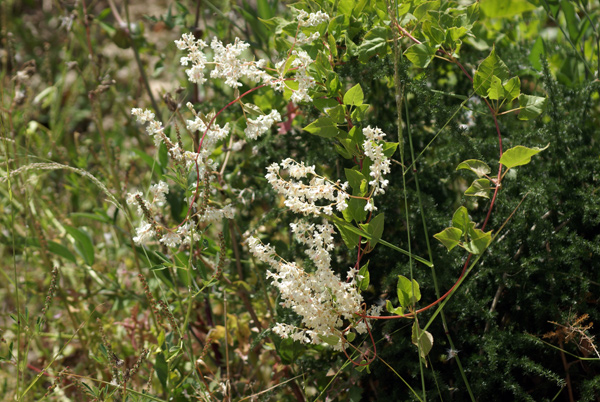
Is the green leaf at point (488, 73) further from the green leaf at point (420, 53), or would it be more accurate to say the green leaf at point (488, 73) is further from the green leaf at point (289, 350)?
the green leaf at point (289, 350)

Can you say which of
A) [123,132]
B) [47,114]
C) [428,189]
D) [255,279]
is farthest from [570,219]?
[47,114]

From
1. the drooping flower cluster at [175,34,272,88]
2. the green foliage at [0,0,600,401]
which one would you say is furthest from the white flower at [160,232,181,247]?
the drooping flower cluster at [175,34,272,88]

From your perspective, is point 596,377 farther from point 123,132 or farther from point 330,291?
point 123,132

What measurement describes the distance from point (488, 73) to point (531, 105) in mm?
95

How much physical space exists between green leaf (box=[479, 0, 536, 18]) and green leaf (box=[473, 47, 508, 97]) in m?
0.59

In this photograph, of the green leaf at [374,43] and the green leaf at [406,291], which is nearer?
the green leaf at [406,291]

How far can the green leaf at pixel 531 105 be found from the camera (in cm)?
98

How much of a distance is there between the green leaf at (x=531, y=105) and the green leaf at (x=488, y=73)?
5cm

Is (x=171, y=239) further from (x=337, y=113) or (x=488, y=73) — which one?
(x=488, y=73)

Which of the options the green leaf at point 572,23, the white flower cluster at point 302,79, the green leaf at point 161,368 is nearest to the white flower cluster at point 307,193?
the white flower cluster at point 302,79

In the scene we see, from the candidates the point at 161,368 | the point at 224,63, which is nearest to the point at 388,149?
the point at 224,63

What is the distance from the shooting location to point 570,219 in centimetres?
117

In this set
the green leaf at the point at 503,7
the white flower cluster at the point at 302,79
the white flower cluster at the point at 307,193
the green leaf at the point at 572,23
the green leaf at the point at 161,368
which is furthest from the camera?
the green leaf at the point at 503,7

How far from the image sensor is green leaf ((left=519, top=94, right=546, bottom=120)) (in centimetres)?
98
